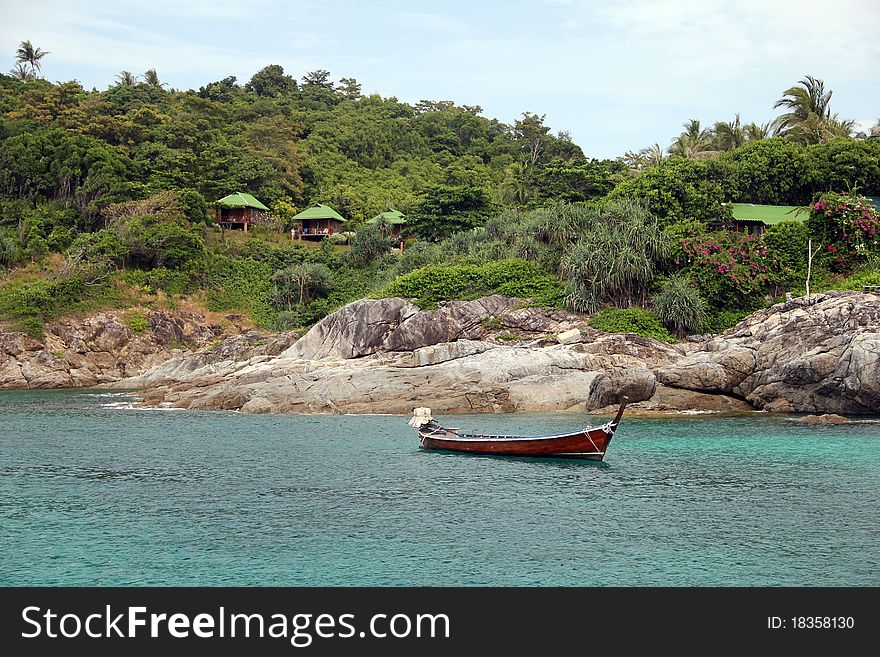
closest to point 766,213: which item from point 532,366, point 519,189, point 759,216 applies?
point 759,216

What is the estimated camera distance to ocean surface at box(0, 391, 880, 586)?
16.4 meters

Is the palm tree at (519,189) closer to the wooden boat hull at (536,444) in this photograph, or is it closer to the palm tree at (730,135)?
the palm tree at (730,135)

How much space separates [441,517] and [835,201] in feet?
118

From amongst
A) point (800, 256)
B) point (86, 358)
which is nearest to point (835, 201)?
point (800, 256)

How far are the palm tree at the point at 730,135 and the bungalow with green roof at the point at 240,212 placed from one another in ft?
123

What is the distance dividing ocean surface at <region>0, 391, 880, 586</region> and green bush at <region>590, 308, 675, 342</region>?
34.1ft

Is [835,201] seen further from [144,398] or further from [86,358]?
[86,358]

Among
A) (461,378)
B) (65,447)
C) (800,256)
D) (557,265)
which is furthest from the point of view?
(557,265)

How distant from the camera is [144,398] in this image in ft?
146

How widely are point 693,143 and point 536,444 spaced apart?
4677 cm

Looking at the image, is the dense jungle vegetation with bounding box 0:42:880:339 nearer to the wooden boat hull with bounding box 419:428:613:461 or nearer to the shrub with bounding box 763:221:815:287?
the shrub with bounding box 763:221:815:287

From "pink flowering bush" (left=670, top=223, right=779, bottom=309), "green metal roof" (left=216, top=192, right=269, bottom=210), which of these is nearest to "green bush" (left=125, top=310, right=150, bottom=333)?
"green metal roof" (left=216, top=192, right=269, bottom=210)

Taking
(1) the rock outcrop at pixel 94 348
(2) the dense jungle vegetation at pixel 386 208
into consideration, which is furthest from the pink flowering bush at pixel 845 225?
(1) the rock outcrop at pixel 94 348

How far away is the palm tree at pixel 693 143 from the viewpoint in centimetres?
6588
